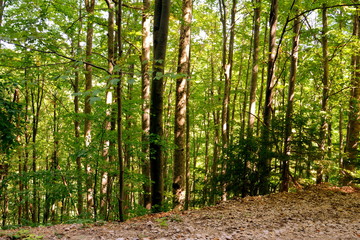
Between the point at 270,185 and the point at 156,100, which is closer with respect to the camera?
the point at 156,100

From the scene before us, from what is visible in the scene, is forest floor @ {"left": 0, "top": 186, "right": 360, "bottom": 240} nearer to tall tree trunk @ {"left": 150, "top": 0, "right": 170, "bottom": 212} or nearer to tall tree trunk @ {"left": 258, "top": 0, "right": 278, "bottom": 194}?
tall tree trunk @ {"left": 150, "top": 0, "right": 170, "bottom": 212}

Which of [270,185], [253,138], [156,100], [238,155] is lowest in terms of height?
[270,185]

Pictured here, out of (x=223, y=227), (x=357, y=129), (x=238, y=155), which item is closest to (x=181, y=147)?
(x=238, y=155)

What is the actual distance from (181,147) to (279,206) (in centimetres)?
309

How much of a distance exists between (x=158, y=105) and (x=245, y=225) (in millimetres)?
2669

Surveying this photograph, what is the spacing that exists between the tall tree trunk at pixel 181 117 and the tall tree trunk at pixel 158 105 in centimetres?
188

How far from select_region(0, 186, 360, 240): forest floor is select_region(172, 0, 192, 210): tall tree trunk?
151cm

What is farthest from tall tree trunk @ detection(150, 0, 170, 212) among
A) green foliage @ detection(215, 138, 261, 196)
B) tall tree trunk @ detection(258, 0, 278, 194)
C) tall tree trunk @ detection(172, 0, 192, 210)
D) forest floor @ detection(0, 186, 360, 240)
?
tall tree trunk @ detection(258, 0, 278, 194)

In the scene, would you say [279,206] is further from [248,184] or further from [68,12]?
[68,12]

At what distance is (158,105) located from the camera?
5152mm

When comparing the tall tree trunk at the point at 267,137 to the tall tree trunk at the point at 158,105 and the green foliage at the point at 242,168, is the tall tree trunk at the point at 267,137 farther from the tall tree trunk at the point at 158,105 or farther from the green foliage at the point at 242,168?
the tall tree trunk at the point at 158,105

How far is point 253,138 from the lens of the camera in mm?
7395

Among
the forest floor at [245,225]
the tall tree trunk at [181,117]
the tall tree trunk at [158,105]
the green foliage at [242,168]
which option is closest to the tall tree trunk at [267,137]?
the green foliage at [242,168]

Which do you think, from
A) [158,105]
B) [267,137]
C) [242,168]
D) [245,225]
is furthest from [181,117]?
[245,225]
